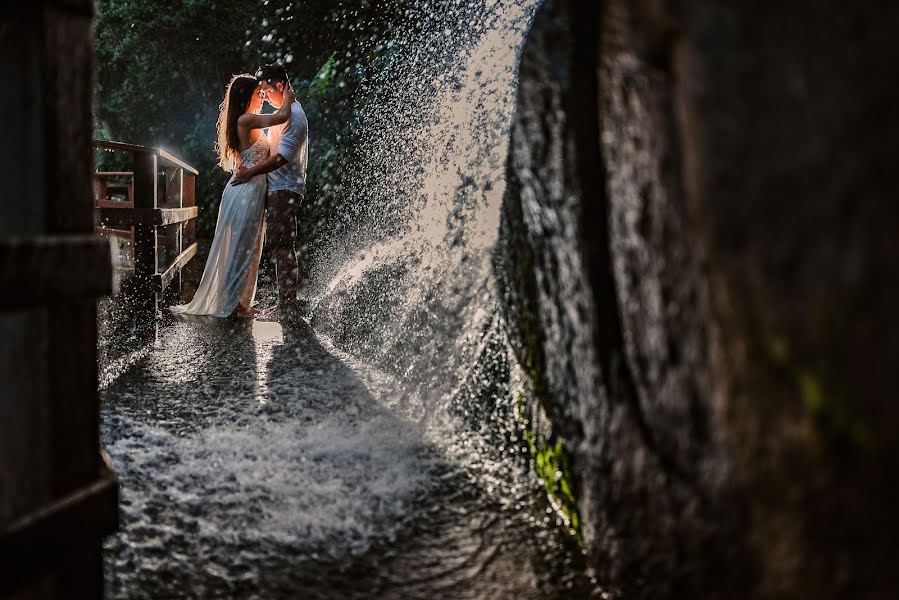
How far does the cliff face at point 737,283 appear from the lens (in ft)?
3.25

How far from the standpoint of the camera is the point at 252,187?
22.7ft

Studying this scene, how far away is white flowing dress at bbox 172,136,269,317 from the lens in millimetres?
6918

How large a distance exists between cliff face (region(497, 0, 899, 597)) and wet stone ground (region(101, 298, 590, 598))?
0.50 metres

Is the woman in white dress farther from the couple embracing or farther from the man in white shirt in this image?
the man in white shirt

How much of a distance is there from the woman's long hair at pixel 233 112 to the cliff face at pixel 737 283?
545cm

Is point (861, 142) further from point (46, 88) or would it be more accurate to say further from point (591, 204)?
point (46, 88)

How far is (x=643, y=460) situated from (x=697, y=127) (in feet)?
2.99

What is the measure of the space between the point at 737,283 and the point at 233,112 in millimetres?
6506

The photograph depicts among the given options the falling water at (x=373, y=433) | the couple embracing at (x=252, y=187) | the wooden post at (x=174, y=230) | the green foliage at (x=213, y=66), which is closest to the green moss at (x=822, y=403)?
the falling water at (x=373, y=433)

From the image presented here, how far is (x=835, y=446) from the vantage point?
1.07 metres

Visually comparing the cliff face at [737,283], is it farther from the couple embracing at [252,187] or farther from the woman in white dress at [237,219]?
the woman in white dress at [237,219]

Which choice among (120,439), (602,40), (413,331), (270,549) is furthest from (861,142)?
(413,331)

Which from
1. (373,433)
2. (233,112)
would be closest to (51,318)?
(373,433)

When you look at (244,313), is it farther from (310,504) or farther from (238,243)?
(310,504)
